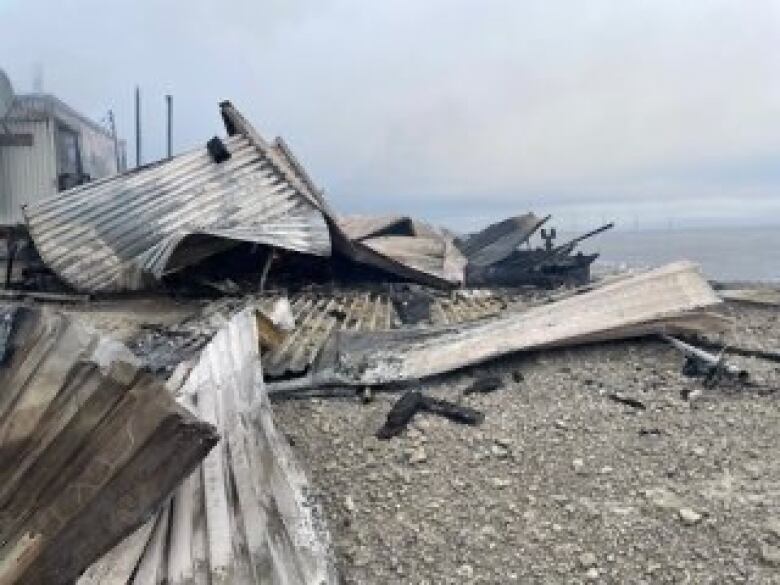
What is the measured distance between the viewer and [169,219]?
930 cm

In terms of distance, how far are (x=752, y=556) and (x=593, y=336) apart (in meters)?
3.21

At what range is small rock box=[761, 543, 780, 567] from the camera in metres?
3.66

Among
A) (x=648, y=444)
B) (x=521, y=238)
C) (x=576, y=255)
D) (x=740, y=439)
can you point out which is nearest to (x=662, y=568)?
(x=648, y=444)

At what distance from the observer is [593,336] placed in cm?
682

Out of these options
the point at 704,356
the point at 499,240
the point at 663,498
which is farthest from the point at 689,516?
the point at 499,240

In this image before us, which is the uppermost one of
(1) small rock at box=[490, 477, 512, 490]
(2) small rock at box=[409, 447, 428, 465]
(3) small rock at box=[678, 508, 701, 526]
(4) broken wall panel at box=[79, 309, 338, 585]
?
(4) broken wall panel at box=[79, 309, 338, 585]

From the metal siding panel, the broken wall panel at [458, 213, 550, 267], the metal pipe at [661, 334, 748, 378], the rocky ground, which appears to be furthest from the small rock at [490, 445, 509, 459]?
the broken wall panel at [458, 213, 550, 267]

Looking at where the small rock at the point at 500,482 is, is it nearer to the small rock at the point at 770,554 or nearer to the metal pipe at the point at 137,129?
the small rock at the point at 770,554

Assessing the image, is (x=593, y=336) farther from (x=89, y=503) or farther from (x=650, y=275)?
(x=89, y=503)

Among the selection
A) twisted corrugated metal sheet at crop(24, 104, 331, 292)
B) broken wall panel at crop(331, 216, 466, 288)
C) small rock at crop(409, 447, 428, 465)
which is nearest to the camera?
small rock at crop(409, 447, 428, 465)

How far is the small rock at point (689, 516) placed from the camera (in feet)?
13.1

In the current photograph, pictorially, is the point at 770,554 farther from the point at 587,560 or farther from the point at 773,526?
the point at 587,560

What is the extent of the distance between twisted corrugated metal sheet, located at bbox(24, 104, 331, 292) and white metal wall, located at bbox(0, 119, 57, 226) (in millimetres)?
10753

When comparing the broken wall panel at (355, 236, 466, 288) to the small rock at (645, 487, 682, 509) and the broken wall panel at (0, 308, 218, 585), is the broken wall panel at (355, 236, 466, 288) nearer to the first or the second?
the small rock at (645, 487, 682, 509)
